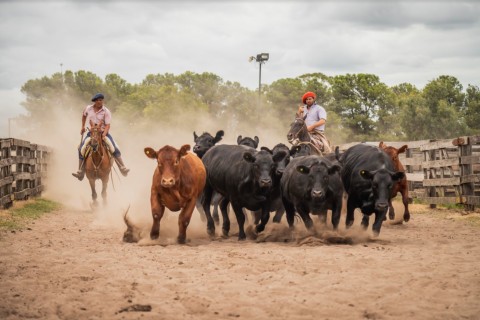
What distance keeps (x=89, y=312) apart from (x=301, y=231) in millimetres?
5453

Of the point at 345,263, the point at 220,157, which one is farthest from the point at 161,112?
the point at 345,263

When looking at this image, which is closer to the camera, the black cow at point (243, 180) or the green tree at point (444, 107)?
the black cow at point (243, 180)

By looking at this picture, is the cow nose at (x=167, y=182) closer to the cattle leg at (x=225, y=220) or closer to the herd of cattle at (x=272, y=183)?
the herd of cattle at (x=272, y=183)

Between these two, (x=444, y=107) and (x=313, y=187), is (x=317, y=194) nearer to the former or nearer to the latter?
(x=313, y=187)

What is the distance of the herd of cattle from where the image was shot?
9.93 meters

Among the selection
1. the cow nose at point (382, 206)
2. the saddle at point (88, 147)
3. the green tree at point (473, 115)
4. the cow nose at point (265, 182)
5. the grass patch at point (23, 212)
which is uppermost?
the green tree at point (473, 115)

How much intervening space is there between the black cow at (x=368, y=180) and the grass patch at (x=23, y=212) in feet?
18.4

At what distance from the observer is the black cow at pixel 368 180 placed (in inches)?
396

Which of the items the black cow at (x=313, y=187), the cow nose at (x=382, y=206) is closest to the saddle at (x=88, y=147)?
A: the black cow at (x=313, y=187)

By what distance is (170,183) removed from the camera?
9.54 metres

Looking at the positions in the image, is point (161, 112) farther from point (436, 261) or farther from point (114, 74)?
point (436, 261)

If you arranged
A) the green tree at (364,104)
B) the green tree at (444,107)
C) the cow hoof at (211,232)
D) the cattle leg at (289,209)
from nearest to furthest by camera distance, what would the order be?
the cattle leg at (289,209)
the cow hoof at (211,232)
the green tree at (444,107)
the green tree at (364,104)

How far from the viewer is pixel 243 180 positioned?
10.5 metres

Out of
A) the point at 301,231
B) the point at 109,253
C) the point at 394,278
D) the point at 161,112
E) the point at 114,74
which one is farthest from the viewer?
the point at 114,74
